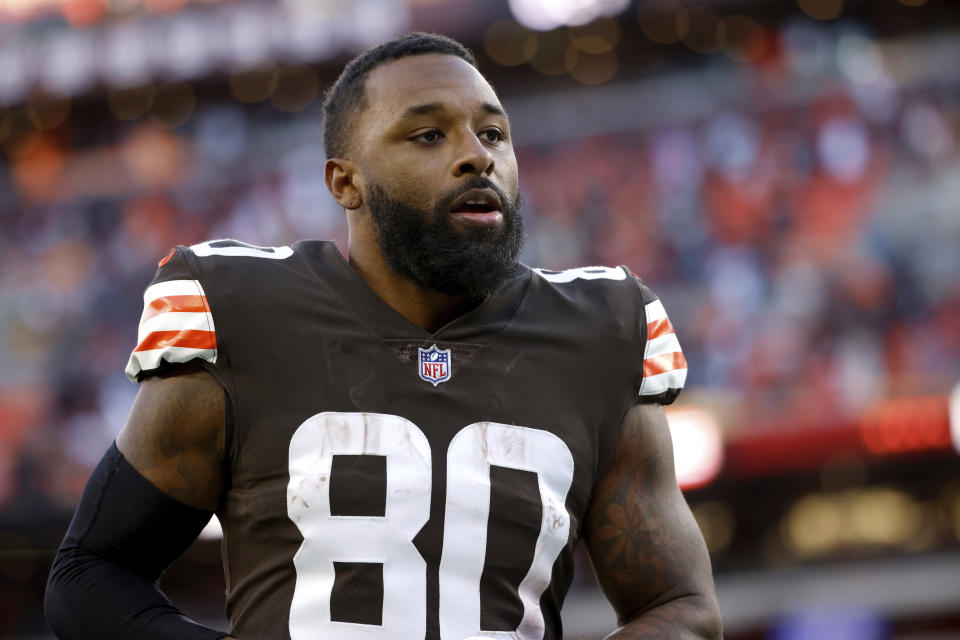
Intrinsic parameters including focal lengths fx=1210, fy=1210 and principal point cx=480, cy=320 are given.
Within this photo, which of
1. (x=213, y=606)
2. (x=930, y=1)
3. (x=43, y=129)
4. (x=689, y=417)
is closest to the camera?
(x=689, y=417)

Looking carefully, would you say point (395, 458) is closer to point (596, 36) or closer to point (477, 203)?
point (477, 203)

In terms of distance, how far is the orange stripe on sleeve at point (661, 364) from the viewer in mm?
2293

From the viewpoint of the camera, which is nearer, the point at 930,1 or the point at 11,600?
the point at 11,600

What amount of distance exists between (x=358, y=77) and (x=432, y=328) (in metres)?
0.54

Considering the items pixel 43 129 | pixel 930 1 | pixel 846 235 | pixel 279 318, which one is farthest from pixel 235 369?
pixel 43 129

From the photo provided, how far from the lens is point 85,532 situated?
2.04m

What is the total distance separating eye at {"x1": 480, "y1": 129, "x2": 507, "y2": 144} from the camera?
2.28m

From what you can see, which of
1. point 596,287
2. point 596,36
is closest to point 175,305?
point 596,287

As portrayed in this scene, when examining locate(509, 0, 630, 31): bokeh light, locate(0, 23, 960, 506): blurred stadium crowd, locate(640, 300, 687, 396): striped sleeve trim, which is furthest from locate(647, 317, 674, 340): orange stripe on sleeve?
locate(509, 0, 630, 31): bokeh light

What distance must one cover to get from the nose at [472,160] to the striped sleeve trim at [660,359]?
1.45 feet

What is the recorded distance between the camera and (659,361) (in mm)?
2311

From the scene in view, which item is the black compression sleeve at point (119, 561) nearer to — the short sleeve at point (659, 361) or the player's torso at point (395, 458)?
the player's torso at point (395, 458)

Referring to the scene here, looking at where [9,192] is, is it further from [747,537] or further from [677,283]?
[747,537]

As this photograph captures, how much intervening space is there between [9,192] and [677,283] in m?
8.49
